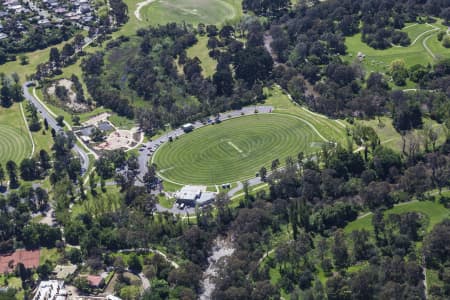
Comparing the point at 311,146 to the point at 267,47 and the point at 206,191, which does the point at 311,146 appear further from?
the point at 267,47

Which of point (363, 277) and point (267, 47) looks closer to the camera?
point (363, 277)

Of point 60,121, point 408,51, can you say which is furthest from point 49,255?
point 408,51

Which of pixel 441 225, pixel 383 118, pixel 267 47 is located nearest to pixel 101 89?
pixel 267 47

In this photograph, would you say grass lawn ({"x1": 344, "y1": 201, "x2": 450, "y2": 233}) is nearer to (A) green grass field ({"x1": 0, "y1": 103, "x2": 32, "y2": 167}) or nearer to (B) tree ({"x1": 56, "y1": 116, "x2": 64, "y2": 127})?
(A) green grass field ({"x1": 0, "y1": 103, "x2": 32, "y2": 167})

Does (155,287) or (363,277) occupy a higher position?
(363,277)

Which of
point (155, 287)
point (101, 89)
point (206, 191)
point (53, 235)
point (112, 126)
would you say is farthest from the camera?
point (101, 89)

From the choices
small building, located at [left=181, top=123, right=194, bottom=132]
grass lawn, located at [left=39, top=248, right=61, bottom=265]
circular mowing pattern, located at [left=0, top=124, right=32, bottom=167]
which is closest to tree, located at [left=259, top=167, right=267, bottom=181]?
small building, located at [left=181, top=123, right=194, bottom=132]

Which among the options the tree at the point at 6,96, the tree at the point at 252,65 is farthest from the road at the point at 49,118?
the tree at the point at 252,65

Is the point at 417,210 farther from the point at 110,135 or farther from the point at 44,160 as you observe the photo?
the point at 44,160
